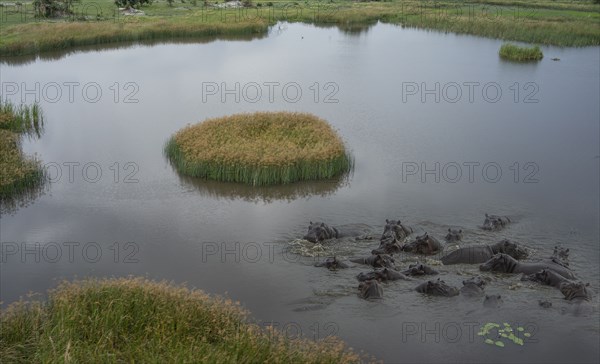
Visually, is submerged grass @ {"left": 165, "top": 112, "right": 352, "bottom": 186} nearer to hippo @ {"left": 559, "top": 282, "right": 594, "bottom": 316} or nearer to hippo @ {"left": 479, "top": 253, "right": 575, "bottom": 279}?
hippo @ {"left": 479, "top": 253, "right": 575, "bottom": 279}

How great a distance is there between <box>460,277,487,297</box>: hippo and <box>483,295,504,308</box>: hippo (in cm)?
29

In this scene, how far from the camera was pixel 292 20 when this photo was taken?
6094 centimetres

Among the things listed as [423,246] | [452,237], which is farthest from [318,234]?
[452,237]

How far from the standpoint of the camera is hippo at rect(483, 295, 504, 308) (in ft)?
45.3

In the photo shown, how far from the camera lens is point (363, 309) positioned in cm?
1384

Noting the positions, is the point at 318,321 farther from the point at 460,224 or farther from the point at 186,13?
the point at 186,13

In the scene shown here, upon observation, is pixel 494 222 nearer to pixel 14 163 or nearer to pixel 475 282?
pixel 475 282

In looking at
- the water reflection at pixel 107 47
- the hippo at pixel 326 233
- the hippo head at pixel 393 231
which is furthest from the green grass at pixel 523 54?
the hippo at pixel 326 233

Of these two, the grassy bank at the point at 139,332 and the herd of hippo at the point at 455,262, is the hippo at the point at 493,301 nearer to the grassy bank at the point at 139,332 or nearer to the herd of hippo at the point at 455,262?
the herd of hippo at the point at 455,262

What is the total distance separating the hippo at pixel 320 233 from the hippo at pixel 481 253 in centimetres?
277

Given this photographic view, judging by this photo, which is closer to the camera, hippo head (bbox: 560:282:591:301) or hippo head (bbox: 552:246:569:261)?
hippo head (bbox: 560:282:591:301)

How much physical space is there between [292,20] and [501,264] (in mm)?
48720

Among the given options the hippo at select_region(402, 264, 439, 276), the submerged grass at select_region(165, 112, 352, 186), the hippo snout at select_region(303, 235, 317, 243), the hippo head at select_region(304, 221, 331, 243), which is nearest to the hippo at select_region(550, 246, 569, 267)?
the hippo at select_region(402, 264, 439, 276)

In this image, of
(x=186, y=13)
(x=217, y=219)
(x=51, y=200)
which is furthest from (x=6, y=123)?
(x=186, y=13)
